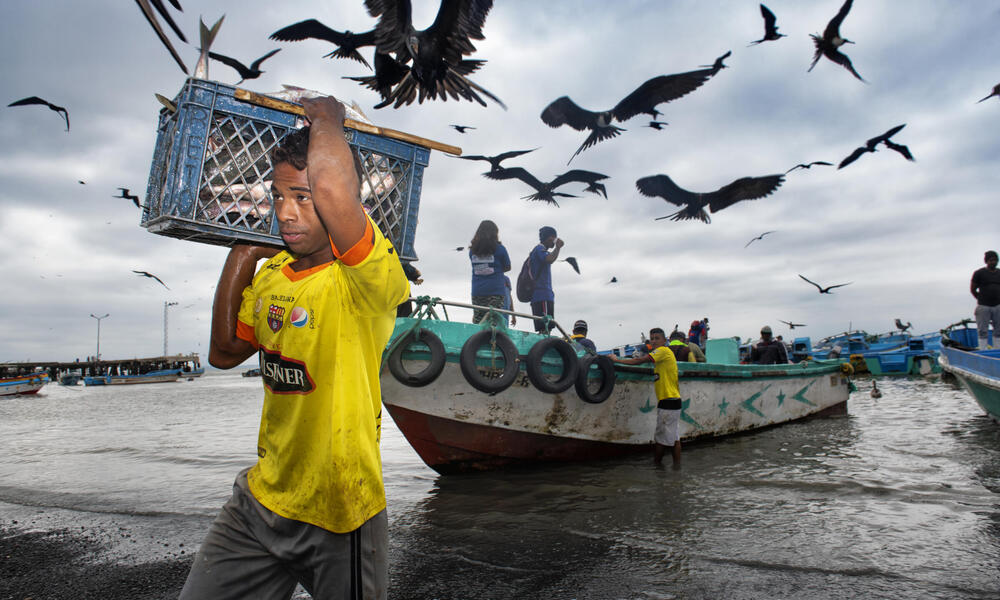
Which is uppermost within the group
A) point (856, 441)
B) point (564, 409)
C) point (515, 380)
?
point (515, 380)

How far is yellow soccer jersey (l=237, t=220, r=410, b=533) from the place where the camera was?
1.37 metres

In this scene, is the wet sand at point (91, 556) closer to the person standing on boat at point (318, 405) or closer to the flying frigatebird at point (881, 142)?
the person standing on boat at point (318, 405)

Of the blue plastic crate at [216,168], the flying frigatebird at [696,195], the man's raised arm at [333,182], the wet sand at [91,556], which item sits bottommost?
the wet sand at [91,556]

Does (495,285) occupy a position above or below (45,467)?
above

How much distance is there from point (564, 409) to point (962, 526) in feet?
12.8

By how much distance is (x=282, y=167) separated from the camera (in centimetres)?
156

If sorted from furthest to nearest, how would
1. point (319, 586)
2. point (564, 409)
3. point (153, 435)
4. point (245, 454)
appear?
point (153, 435), point (245, 454), point (564, 409), point (319, 586)

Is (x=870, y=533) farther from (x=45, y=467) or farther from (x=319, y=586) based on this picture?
(x=45, y=467)

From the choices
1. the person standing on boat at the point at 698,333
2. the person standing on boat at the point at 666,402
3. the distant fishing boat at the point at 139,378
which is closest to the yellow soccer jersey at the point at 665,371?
the person standing on boat at the point at 666,402

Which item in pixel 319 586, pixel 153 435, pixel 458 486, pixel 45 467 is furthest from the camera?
pixel 153 435

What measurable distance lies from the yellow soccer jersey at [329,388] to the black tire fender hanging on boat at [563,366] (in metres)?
4.86

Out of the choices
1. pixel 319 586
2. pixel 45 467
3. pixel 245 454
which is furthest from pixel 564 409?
pixel 45 467

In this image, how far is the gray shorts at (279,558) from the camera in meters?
1.38

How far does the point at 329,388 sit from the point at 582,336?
22.6ft
